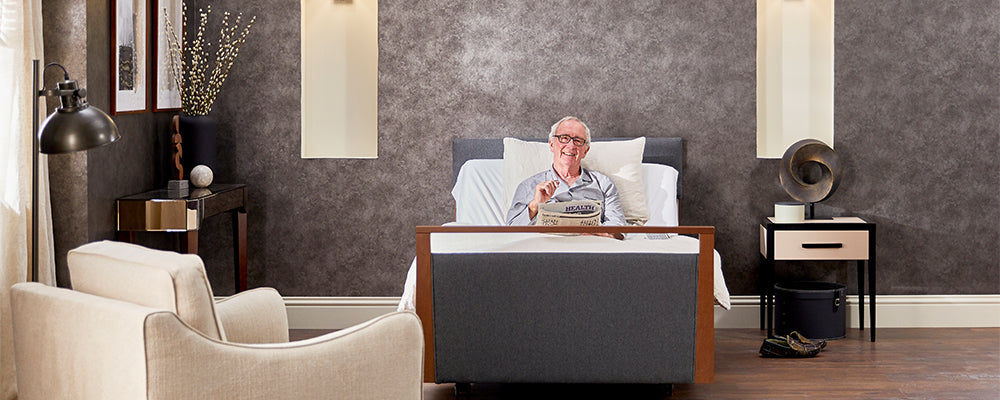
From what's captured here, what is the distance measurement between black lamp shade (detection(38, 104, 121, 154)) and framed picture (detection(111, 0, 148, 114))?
1393mm

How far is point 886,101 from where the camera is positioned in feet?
→ 16.0

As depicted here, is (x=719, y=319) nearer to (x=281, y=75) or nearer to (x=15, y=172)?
(x=281, y=75)

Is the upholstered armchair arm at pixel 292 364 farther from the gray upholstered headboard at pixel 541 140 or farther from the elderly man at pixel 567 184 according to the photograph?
the gray upholstered headboard at pixel 541 140

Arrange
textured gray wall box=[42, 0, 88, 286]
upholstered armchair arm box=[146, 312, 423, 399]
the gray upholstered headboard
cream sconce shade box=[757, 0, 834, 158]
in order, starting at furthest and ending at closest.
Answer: cream sconce shade box=[757, 0, 834, 158], the gray upholstered headboard, textured gray wall box=[42, 0, 88, 286], upholstered armchair arm box=[146, 312, 423, 399]

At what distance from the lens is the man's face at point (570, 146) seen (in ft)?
14.1

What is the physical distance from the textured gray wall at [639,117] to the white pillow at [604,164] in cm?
32

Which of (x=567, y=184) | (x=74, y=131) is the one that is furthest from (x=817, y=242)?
(x=74, y=131)

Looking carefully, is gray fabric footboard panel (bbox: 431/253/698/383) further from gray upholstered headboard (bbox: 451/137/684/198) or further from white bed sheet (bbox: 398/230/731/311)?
gray upholstered headboard (bbox: 451/137/684/198)

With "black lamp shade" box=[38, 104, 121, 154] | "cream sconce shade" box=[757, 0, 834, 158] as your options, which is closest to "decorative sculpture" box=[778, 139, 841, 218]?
"cream sconce shade" box=[757, 0, 834, 158]

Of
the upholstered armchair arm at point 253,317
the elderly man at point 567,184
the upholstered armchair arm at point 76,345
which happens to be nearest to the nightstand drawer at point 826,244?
the elderly man at point 567,184

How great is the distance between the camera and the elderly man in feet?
13.8

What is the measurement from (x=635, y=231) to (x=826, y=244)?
1857 mm

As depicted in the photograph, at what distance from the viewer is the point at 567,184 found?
428cm

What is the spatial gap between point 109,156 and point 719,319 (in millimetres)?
3182
